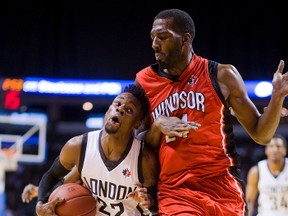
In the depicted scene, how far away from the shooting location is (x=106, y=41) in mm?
16078

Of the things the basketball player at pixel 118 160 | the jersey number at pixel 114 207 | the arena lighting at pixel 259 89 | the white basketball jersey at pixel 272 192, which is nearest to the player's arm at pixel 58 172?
the basketball player at pixel 118 160

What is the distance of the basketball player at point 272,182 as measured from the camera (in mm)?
7062

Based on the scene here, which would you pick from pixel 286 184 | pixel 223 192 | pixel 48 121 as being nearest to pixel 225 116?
pixel 223 192

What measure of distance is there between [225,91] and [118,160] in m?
0.80

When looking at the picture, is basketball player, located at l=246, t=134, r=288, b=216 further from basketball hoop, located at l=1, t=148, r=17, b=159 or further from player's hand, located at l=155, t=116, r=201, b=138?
basketball hoop, located at l=1, t=148, r=17, b=159

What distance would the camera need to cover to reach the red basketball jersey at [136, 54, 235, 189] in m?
3.47

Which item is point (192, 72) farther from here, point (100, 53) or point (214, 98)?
point (100, 53)

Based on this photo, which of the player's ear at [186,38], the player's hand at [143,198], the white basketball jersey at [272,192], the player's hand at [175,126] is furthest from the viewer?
the white basketball jersey at [272,192]

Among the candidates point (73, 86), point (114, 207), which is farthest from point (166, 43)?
point (73, 86)

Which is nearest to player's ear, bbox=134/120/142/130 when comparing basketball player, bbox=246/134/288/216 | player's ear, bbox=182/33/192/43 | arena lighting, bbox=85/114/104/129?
player's ear, bbox=182/33/192/43

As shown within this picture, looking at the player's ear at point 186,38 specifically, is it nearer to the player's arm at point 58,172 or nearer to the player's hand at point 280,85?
the player's hand at point 280,85

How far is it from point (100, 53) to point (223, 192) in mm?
12980

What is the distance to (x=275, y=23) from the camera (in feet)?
49.8

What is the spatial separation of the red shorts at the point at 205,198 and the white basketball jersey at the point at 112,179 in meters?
0.26
